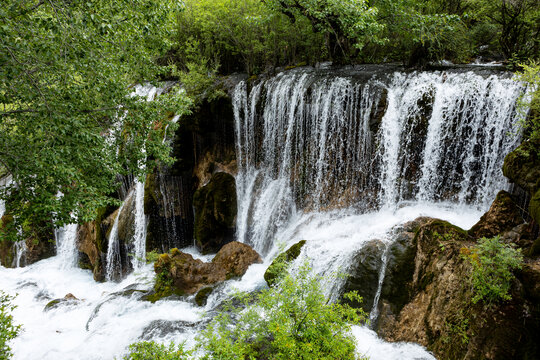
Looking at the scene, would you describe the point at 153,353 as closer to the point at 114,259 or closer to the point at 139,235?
the point at 139,235

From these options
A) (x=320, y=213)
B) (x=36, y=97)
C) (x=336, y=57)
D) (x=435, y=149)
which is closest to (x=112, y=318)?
(x=36, y=97)

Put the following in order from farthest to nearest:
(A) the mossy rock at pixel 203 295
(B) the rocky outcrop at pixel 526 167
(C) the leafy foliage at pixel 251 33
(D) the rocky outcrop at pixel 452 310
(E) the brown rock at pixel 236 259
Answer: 1. (C) the leafy foliage at pixel 251 33
2. (E) the brown rock at pixel 236 259
3. (A) the mossy rock at pixel 203 295
4. (B) the rocky outcrop at pixel 526 167
5. (D) the rocky outcrop at pixel 452 310

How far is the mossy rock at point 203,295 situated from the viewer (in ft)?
30.4

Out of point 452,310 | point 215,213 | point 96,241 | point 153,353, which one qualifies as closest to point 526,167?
point 452,310

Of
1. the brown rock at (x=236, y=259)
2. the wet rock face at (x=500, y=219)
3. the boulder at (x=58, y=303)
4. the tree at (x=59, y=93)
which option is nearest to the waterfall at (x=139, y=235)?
the boulder at (x=58, y=303)

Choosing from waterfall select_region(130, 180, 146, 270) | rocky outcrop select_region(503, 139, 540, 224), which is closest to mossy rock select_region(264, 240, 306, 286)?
rocky outcrop select_region(503, 139, 540, 224)

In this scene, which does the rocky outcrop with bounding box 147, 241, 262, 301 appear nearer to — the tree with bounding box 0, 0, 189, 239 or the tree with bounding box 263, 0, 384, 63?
the tree with bounding box 0, 0, 189, 239

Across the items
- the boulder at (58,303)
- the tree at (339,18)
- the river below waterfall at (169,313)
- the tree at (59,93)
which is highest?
the tree at (339,18)

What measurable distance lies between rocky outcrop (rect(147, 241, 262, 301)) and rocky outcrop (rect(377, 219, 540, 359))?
528cm

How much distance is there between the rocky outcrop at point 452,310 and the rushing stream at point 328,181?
1.66 feet

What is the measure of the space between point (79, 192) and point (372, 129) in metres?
8.91

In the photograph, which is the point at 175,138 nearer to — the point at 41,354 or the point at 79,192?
the point at 79,192

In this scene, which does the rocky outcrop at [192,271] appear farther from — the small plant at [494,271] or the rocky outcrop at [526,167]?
the rocky outcrop at [526,167]

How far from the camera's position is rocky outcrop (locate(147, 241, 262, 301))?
32.7ft
